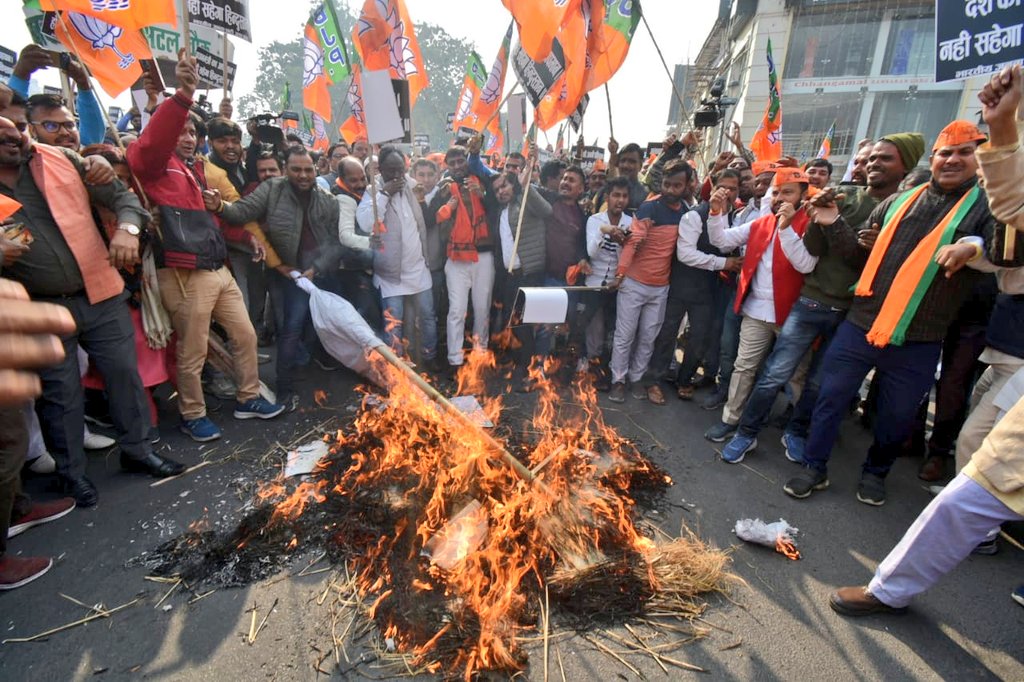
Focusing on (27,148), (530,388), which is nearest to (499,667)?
(530,388)

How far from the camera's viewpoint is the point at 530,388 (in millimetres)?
5809

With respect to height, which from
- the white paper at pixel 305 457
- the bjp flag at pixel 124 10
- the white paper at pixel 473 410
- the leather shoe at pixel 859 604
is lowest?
the leather shoe at pixel 859 604

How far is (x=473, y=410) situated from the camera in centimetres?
468

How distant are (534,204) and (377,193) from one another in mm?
1892

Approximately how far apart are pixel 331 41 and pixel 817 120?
67.3 ft

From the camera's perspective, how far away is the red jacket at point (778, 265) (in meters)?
4.34

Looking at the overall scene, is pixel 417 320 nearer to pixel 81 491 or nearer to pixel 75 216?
pixel 75 216

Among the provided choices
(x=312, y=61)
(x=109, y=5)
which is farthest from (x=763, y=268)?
(x=312, y=61)

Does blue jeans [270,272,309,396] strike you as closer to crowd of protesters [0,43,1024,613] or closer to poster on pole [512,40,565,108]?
crowd of protesters [0,43,1024,613]

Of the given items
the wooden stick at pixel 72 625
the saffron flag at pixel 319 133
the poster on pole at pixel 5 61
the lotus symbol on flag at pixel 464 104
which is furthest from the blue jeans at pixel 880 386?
the saffron flag at pixel 319 133

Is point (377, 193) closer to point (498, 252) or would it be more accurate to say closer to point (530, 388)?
point (498, 252)

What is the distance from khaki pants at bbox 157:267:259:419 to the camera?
421 cm

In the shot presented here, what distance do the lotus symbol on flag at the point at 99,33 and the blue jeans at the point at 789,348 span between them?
24.5 ft

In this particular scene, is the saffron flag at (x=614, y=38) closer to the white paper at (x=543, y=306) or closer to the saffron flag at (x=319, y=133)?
the white paper at (x=543, y=306)
